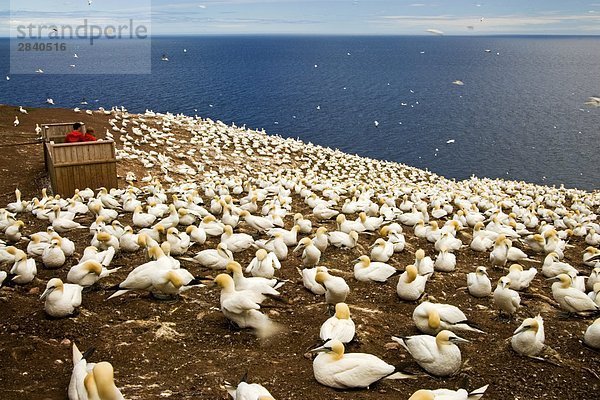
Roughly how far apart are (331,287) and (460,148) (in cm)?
5267

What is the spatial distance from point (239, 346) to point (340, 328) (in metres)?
1.20

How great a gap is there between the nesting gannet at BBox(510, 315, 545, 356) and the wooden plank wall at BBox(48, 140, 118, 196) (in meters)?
12.2

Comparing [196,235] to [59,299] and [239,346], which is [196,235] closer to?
[59,299]

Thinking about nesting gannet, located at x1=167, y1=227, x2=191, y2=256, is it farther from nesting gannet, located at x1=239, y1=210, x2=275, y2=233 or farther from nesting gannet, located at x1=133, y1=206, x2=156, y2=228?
nesting gannet, located at x1=133, y1=206, x2=156, y2=228

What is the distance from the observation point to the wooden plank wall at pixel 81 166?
14.0 m

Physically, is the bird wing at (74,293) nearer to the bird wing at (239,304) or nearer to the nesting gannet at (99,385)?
the bird wing at (239,304)

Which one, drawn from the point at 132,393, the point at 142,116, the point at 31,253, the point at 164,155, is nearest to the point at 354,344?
the point at 132,393

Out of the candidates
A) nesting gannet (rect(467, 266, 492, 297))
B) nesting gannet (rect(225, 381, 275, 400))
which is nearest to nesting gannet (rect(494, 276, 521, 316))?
nesting gannet (rect(467, 266, 492, 297))

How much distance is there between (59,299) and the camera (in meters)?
6.12

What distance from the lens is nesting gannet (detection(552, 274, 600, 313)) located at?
6926 millimetres

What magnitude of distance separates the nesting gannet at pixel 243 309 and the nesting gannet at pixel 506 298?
308 cm

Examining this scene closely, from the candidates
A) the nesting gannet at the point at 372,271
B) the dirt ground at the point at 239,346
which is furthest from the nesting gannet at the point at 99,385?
the nesting gannet at the point at 372,271

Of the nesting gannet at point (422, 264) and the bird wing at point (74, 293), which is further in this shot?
the nesting gannet at point (422, 264)

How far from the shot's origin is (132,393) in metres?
4.77
